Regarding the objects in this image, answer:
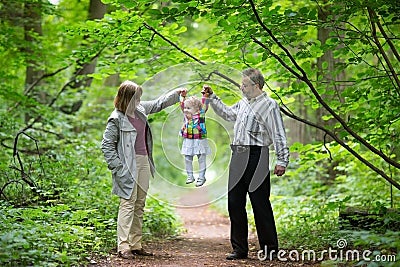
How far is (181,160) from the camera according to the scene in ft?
17.0

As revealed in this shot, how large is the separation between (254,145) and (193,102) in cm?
83

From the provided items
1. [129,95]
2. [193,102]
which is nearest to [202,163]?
[193,102]

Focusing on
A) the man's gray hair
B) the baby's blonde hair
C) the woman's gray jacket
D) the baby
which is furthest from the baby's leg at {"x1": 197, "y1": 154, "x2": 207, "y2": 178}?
the man's gray hair

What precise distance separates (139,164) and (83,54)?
234cm

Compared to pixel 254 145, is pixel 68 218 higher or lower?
lower

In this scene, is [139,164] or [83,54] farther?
[83,54]

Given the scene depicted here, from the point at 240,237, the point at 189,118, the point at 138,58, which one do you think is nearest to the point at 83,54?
the point at 138,58

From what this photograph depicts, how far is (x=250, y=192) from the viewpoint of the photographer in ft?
18.9

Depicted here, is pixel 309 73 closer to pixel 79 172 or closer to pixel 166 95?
pixel 166 95

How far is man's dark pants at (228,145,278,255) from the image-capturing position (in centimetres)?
566

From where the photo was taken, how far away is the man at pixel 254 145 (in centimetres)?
559

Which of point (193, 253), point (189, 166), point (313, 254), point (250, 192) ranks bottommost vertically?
point (193, 253)

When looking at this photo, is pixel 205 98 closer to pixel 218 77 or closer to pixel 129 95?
pixel 218 77

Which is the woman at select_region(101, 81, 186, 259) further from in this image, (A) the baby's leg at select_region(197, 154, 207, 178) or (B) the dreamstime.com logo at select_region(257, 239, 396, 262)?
(B) the dreamstime.com logo at select_region(257, 239, 396, 262)
